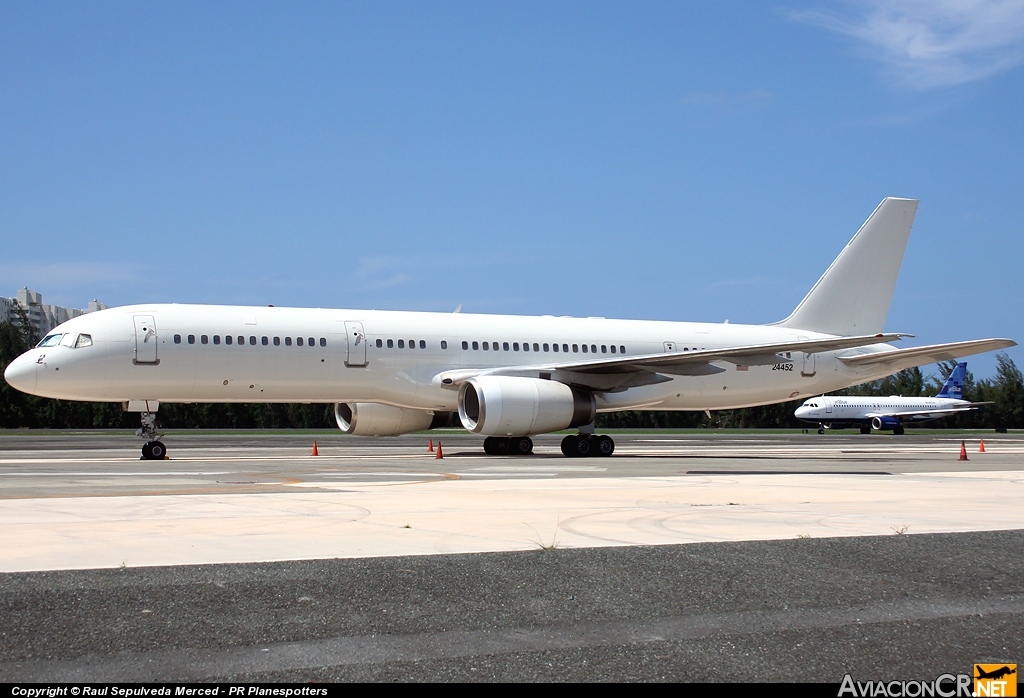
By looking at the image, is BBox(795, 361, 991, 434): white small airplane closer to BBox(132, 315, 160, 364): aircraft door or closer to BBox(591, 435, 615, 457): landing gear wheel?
BBox(591, 435, 615, 457): landing gear wheel

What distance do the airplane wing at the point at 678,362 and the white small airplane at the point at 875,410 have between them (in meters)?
48.8

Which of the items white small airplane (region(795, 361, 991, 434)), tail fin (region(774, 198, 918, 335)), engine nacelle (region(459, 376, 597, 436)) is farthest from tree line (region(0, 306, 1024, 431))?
engine nacelle (region(459, 376, 597, 436))

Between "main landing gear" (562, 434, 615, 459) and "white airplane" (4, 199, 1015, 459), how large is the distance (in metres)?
0.03

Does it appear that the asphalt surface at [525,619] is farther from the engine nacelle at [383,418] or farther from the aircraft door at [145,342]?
the engine nacelle at [383,418]

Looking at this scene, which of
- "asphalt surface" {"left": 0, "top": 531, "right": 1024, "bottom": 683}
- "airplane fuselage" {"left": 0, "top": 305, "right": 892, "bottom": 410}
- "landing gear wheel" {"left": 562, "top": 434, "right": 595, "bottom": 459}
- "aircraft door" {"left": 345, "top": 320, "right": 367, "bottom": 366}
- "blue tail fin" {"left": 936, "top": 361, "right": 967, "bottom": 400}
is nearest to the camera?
"asphalt surface" {"left": 0, "top": 531, "right": 1024, "bottom": 683}

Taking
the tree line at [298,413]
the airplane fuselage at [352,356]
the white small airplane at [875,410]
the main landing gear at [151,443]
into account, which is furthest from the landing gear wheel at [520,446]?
the white small airplane at [875,410]

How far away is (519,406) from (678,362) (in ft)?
14.0

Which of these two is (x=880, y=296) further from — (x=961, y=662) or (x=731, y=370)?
(x=961, y=662)

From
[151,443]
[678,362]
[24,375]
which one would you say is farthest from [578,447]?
[24,375]

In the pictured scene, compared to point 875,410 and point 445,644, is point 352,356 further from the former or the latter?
point 875,410

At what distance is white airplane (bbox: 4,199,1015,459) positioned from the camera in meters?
21.4

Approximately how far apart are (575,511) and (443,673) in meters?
5.40

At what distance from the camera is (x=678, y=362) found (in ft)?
77.1

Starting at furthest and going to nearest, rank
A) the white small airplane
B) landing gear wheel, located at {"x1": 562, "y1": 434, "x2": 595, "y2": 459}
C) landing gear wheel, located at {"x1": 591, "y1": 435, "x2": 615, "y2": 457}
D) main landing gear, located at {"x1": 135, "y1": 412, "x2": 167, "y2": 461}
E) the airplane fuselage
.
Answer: the white small airplane
landing gear wheel, located at {"x1": 591, "y1": 435, "x2": 615, "y2": 457}
landing gear wheel, located at {"x1": 562, "y1": 434, "x2": 595, "y2": 459}
the airplane fuselage
main landing gear, located at {"x1": 135, "y1": 412, "x2": 167, "y2": 461}
